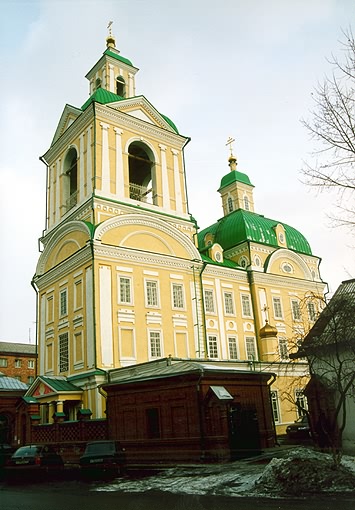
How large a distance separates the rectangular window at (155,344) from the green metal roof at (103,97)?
1418cm

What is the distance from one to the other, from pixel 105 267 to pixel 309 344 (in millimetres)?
14015

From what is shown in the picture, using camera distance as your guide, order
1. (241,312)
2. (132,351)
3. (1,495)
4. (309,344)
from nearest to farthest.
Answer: (1,495) → (309,344) → (132,351) → (241,312)

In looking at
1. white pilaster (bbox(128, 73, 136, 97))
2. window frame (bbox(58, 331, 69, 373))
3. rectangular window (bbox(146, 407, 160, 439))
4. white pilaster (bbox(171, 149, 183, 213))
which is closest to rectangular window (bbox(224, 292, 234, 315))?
white pilaster (bbox(171, 149, 183, 213))

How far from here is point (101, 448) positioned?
52.9 ft

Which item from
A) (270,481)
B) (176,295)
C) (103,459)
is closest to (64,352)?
(176,295)

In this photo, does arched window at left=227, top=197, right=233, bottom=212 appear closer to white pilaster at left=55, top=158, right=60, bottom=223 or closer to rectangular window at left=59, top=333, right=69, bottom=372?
white pilaster at left=55, top=158, right=60, bottom=223

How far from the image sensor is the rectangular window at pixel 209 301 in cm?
3192

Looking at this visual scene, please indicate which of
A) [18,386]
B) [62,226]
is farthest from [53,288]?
[18,386]

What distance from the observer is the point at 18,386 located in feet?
96.1

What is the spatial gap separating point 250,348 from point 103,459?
63.7ft

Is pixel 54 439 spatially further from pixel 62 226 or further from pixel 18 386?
pixel 62 226

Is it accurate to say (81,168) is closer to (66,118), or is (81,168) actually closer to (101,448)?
(66,118)

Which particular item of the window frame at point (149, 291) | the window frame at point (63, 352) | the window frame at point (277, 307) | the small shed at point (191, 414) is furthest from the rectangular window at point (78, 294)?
the window frame at point (277, 307)

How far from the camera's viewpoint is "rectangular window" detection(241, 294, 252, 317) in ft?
113
